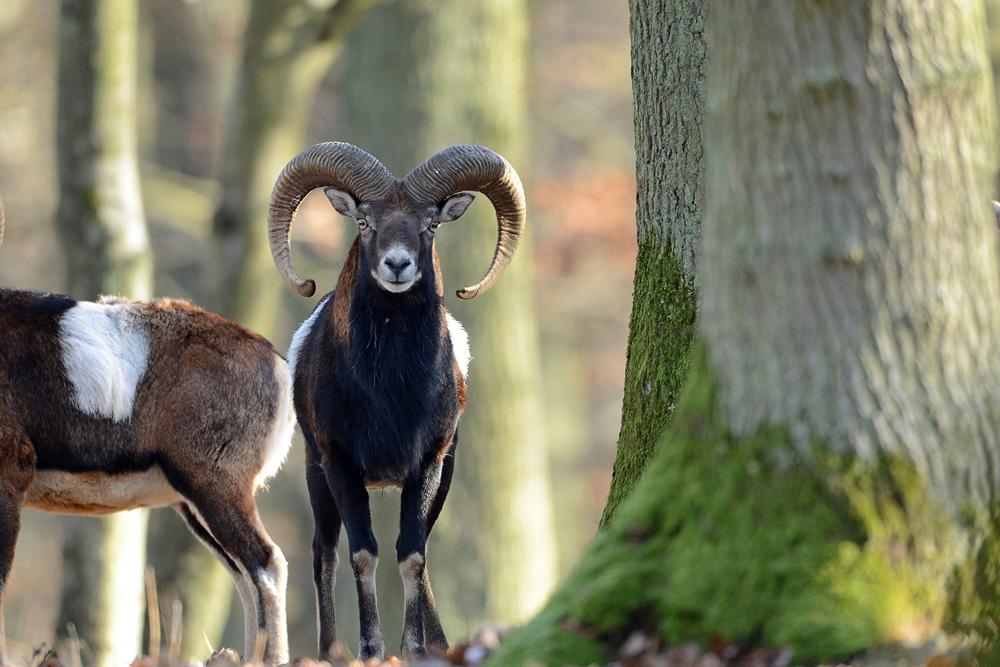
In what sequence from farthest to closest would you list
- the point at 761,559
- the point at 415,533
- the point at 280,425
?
1. the point at 280,425
2. the point at 415,533
3. the point at 761,559

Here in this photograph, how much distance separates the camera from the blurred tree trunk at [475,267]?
1195cm

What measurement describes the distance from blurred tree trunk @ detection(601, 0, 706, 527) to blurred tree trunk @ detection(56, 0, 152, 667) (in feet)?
17.5

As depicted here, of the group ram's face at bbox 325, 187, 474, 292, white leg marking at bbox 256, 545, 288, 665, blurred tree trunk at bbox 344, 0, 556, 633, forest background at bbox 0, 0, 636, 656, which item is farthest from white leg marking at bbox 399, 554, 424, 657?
forest background at bbox 0, 0, 636, 656

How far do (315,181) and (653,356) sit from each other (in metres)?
2.39

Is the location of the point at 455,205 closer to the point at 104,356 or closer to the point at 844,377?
the point at 104,356

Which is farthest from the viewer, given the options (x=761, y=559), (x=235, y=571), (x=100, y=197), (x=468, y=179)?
(x=100, y=197)

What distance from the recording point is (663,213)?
5.70 metres

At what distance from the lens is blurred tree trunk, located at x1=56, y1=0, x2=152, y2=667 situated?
9242 millimetres

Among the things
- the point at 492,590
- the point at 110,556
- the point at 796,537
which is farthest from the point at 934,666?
the point at 492,590

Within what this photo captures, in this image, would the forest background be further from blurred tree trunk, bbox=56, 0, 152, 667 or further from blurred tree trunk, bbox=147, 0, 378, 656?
blurred tree trunk, bbox=56, 0, 152, 667

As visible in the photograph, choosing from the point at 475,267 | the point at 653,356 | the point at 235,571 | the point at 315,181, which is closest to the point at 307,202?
the point at 475,267

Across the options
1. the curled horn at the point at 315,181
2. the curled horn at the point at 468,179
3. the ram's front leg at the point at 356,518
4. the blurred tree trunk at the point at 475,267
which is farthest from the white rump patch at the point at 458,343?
the blurred tree trunk at the point at 475,267

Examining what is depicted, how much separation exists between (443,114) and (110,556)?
5818 mm

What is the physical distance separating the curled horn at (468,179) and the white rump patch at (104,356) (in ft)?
6.52
